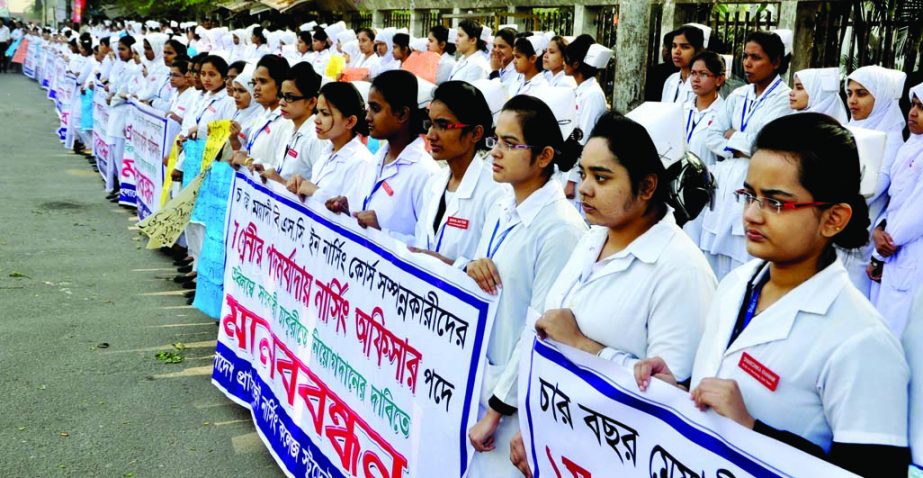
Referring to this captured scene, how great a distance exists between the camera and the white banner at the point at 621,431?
77.4 inches

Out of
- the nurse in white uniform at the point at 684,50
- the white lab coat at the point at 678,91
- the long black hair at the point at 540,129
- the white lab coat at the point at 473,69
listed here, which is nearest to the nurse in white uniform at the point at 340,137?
the long black hair at the point at 540,129

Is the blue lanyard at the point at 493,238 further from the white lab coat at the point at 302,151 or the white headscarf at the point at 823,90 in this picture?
the white headscarf at the point at 823,90

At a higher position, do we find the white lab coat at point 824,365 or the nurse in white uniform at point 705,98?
the nurse in white uniform at point 705,98

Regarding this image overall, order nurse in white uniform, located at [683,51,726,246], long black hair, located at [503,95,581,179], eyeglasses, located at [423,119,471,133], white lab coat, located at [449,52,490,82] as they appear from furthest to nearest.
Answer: white lab coat, located at [449,52,490,82], nurse in white uniform, located at [683,51,726,246], eyeglasses, located at [423,119,471,133], long black hair, located at [503,95,581,179]

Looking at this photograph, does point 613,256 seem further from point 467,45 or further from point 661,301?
point 467,45

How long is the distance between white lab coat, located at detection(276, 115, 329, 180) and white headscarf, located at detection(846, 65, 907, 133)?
3537mm

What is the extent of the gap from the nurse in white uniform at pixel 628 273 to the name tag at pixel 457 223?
919mm

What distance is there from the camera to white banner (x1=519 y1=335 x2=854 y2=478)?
197 cm

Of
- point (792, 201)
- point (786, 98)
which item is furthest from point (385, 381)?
point (786, 98)

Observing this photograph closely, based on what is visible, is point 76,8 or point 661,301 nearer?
point 661,301

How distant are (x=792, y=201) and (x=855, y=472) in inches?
24.4

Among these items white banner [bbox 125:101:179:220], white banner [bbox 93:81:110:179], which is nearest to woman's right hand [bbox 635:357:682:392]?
white banner [bbox 125:101:179:220]

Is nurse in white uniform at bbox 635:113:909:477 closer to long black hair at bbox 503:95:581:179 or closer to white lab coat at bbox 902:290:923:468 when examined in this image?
white lab coat at bbox 902:290:923:468

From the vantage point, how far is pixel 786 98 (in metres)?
6.57
